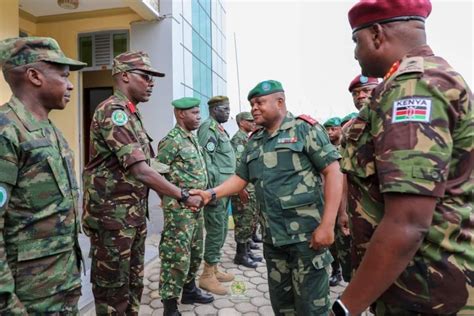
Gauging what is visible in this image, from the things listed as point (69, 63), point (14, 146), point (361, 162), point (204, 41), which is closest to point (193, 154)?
point (69, 63)

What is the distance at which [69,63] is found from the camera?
179 centimetres

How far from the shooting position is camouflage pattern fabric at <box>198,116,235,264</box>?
405 centimetres

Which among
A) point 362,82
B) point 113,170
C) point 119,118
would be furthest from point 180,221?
point 362,82

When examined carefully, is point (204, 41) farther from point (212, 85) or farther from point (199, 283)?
point (199, 283)

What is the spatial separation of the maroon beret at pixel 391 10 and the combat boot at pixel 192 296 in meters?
3.15

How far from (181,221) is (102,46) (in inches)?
222

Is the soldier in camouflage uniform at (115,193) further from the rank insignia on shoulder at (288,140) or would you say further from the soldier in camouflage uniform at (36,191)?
the rank insignia on shoulder at (288,140)

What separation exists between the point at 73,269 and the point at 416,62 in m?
1.78

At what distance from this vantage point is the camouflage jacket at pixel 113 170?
2.34 metres

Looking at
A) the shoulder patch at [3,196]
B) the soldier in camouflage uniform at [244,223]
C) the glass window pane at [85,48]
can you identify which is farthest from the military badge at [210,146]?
the glass window pane at [85,48]

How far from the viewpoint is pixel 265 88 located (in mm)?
2549

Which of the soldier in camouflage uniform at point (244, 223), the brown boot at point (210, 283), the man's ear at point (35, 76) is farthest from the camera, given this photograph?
the soldier in camouflage uniform at point (244, 223)

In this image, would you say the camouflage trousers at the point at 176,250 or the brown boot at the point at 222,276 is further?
the brown boot at the point at 222,276

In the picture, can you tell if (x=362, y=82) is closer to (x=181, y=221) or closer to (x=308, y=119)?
(x=308, y=119)
